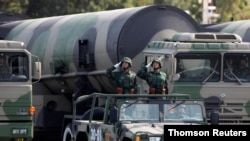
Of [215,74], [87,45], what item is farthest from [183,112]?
[87,45]

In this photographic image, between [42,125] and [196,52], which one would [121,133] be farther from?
[42,125]

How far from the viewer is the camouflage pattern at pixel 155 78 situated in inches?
651

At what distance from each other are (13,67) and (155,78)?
2.71 metres

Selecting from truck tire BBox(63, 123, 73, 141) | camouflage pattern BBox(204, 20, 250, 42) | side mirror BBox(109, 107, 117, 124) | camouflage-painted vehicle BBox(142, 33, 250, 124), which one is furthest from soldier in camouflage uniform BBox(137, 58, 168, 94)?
camouflage pattern BBox(204, 20, 250, 42)

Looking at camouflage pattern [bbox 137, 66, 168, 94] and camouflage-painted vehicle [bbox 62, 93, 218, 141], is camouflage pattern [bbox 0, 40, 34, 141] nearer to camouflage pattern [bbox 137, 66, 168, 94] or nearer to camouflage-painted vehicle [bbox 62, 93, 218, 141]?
camouflage pattern [bbox 137, 66, 168, 94]

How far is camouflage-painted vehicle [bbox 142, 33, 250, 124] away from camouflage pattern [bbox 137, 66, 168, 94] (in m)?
0.56

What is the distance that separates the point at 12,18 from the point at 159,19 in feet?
27.8

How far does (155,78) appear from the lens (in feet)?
54.3

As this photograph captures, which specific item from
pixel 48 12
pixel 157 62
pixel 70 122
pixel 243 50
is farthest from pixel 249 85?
pixel 48 12

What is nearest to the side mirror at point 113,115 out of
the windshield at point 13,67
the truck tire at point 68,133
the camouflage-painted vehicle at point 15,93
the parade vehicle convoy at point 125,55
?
the truck tire at point 68,133

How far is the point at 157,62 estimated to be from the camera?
647 inches

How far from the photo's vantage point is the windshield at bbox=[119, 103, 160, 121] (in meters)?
14.1

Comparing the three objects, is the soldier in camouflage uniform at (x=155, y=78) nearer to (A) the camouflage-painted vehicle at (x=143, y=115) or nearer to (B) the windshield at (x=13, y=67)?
(A) the camouflage-painted vehicle at (x=143, y=115)

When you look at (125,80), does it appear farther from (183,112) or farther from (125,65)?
(183,112)
